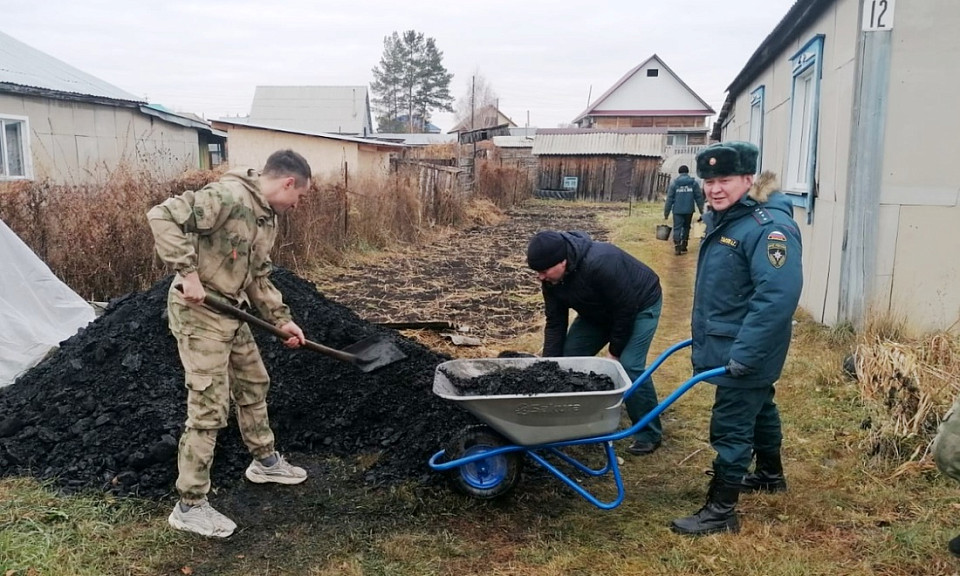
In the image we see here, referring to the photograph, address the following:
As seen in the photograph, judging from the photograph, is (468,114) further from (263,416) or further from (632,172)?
(263,416)

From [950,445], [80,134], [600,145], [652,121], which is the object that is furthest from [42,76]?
[652,121]

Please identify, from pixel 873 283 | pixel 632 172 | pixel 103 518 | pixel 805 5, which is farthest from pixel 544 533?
pixel 632 172

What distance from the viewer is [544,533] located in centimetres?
335

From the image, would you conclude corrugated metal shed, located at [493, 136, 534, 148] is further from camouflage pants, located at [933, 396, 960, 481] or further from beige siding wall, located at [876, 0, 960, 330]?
camouflage pants, located at [933, 396, 960, 481]

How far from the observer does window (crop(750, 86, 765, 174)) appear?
1130 cm

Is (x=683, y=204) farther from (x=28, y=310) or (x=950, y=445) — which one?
(x=950, y=445)

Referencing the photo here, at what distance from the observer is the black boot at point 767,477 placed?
3672 millimetres

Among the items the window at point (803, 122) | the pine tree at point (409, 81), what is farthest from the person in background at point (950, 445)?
the pine tree at point (409, 81)

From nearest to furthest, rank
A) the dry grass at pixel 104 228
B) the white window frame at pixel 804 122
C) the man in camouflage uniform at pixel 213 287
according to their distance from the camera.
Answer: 1. the man in camouflage uniform at pixel 213 287
2. the dry grass at pixel 104 228
3. the white window frame at pixel 804 122

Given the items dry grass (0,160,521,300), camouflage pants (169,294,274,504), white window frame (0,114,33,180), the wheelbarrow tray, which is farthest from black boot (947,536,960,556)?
white window frame (0,114,33,180)

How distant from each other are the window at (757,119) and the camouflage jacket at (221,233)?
9.23 meters

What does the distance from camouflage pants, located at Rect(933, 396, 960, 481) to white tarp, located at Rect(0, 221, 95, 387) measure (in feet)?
17.9

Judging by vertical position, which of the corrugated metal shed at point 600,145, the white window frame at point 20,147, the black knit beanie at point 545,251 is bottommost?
the black knit beanie at point 545,251

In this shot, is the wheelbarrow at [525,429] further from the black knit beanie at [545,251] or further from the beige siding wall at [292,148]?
the beige siding wall at [292,148]
